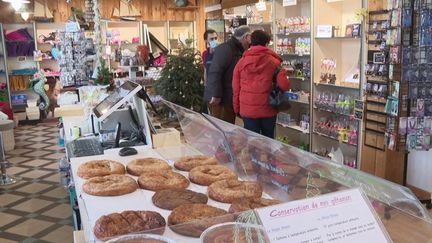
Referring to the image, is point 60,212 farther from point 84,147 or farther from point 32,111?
point 32,111

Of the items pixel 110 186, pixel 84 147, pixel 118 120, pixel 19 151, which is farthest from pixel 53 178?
pixel 110 186

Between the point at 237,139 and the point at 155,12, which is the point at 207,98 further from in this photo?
the point at 155,12

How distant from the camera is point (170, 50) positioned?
912cm

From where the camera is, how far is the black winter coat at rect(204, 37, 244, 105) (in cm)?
437

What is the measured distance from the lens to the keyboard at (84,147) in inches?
107

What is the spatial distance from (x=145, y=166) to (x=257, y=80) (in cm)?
190

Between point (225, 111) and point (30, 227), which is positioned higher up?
point (225, 111)

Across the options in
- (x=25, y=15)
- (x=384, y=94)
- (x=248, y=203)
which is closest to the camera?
(x=248, y=203)

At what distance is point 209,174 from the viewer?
203 centimetres

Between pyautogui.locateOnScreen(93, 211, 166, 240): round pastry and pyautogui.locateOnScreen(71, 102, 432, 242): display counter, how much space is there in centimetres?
4

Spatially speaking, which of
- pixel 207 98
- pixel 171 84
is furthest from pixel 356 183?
pixel 171 84

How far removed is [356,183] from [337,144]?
12.7 feet

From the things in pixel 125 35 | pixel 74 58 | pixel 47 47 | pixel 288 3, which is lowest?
A: pixel 74 58

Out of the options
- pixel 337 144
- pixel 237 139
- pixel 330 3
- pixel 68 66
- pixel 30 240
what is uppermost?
pixel 330 3
